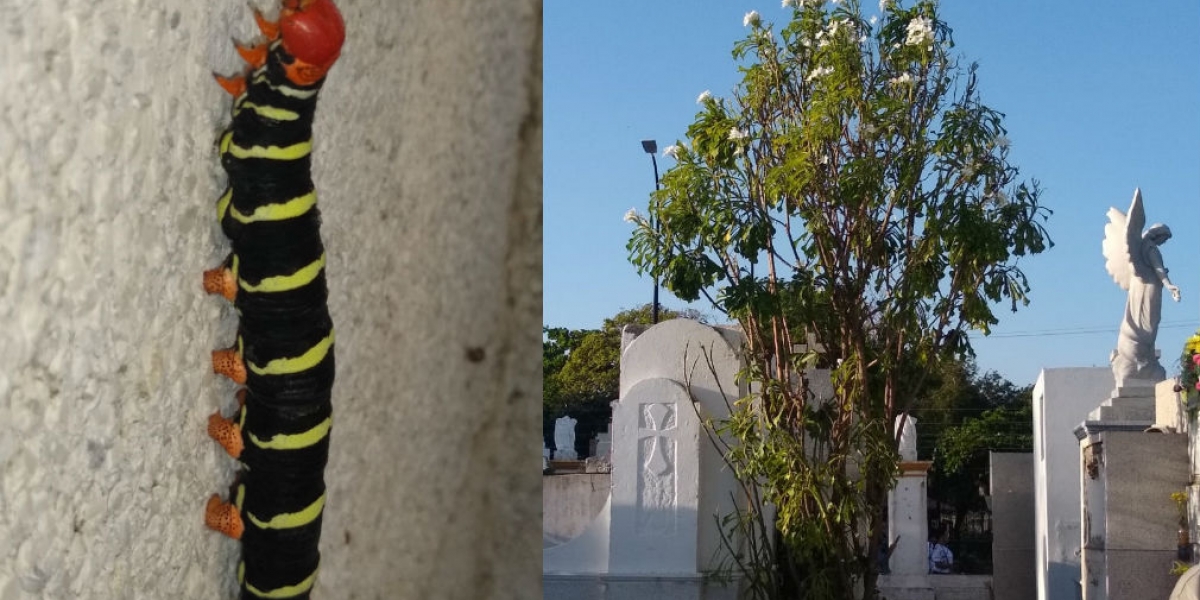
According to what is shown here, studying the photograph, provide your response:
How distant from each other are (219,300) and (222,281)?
17mm

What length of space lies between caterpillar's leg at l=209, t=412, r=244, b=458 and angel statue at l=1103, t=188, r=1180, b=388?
35.3 ft

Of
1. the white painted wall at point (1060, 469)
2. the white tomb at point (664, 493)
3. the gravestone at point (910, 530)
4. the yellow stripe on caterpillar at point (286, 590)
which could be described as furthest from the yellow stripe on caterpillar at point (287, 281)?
the white painted wall at point (1060, 469)

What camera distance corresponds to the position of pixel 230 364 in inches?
31.9

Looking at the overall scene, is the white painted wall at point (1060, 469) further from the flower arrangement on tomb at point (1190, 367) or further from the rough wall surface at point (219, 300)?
the rough wall surface at point (219, 300)

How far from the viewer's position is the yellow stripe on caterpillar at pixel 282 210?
804 mm

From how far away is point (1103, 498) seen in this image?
888 centimetres

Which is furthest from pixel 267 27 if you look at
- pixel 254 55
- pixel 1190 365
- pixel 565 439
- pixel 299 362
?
pixel 565 439

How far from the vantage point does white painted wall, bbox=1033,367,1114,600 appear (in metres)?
12.3

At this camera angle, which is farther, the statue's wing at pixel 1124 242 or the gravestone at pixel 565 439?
the gravestone at pixel 565 439

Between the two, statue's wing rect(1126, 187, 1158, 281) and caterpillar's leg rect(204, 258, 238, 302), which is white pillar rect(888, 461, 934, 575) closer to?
statue's wing rect(1126, 187, 1158, 281)

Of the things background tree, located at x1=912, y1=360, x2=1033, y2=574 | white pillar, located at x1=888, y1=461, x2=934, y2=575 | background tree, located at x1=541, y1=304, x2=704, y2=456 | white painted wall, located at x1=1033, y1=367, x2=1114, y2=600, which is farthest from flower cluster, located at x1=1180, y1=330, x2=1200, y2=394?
background tree, located at x1=541, y1=304, x2=704, y2=456

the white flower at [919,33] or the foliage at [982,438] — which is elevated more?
the white flower at [919,33]

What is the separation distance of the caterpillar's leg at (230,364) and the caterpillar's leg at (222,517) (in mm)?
84

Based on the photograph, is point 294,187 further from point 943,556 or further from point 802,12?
point 943,556
